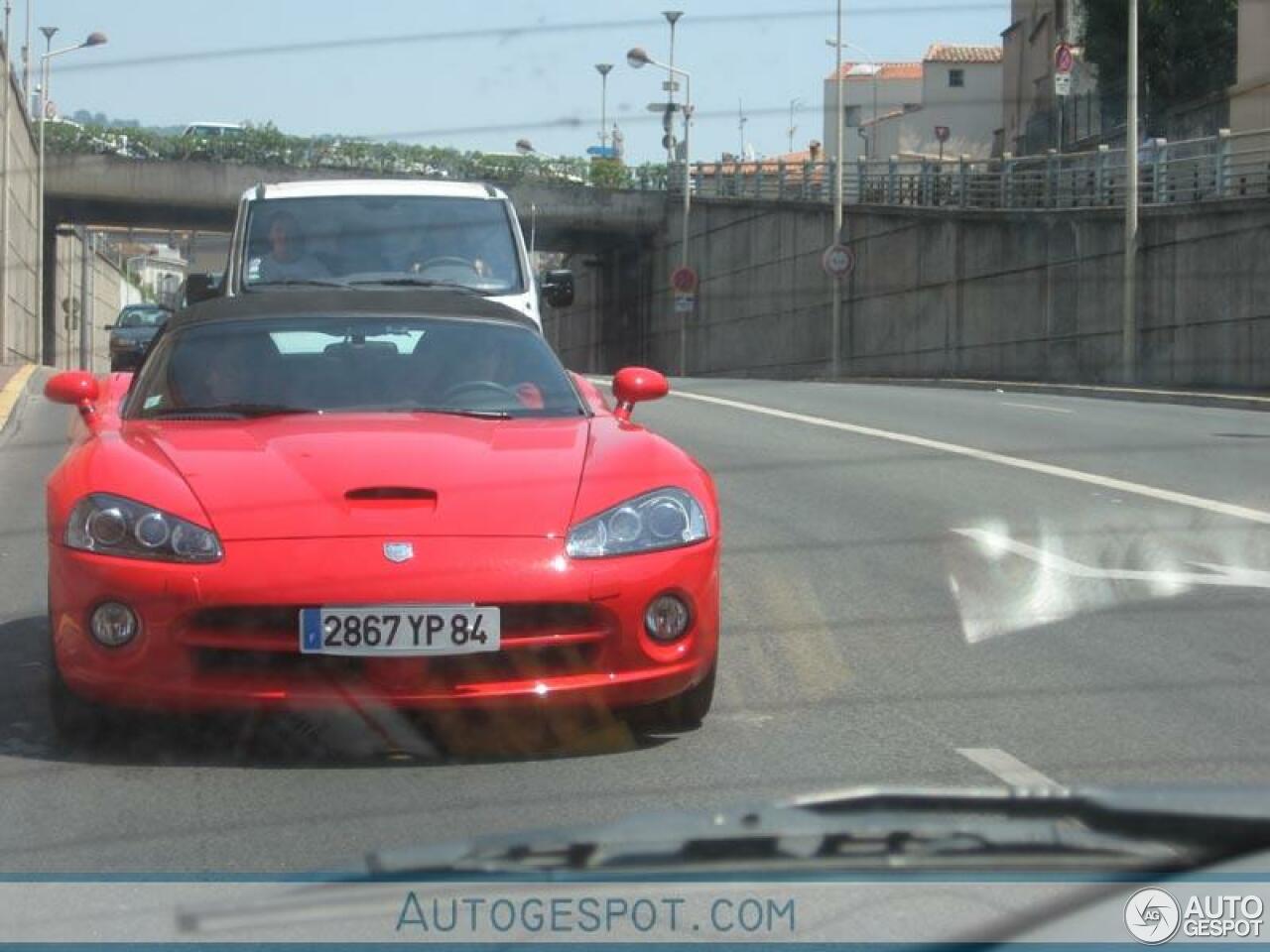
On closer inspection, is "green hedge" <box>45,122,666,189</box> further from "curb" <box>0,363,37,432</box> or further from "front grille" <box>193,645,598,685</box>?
"front grille" <box>193,645,598,685</box>

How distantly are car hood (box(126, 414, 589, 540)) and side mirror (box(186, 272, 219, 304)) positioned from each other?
22.9 feet

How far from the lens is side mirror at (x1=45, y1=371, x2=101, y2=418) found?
263 inches

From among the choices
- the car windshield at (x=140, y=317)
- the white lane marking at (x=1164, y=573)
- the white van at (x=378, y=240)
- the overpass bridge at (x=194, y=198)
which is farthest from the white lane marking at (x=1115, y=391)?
the white lane marking at (x=1164, y=573)

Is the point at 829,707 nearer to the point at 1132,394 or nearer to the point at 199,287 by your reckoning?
the point at 199,287

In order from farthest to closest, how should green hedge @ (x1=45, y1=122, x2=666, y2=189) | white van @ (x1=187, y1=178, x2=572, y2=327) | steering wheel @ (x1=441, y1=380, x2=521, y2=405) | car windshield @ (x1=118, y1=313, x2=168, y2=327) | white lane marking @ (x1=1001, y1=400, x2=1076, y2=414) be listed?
1. car windshield @ (x1=118, y1=313, x2=168, y2=327)
2. green hedge @ (x1=45, y1=122, x2=666, y2=189)
3. white lane marking @ (x1=1001, y1=400, x2=1076, y2=414)
4. white van @ (x1=187, y1=178, x2=572, y2=327)
5. steering wheel @ (x1=441, y1=380, x2=521, y2=405)

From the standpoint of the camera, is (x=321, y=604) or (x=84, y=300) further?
(x=84, y=300)

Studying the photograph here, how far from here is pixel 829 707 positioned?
6008 mm

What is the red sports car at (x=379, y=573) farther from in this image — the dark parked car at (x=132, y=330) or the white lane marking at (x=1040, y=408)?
the dark parked car at (x=132, y=330)

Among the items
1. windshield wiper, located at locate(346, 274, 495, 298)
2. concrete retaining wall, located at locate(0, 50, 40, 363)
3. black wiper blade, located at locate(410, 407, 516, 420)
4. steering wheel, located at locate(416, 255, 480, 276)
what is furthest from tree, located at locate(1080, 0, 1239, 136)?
black wiper blade, located at locate(410, 407, 516, 420)

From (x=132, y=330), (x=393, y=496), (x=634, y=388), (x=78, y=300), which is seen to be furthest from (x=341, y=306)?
(x=78, y=300)

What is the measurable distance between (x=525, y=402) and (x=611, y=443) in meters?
0.74

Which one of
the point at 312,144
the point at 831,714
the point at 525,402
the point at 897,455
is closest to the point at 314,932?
the point at 831,714

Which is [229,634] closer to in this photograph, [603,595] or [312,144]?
[603,595]

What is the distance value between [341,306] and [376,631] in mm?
2384
